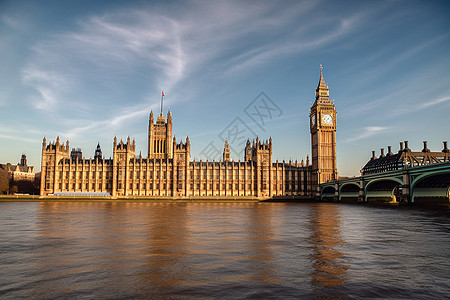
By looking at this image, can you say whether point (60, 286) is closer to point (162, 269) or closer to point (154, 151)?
point (162, 269)

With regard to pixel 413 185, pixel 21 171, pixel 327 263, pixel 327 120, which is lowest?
pixel 327 263

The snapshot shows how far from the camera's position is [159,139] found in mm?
145500

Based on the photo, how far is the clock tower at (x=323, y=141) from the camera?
411 feet

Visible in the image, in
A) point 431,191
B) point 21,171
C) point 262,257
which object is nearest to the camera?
point 262,257

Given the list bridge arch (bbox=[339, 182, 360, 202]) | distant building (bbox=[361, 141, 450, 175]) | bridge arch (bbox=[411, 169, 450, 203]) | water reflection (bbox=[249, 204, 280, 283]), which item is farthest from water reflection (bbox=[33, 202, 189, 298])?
distant building (bbox=[361, 141, 450, 175])

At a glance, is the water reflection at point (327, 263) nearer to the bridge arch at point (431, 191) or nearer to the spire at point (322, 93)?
the bridge arch at point (431, 191)

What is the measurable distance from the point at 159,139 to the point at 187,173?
3011 centimetres

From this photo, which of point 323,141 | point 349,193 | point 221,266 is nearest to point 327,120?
point 323,141

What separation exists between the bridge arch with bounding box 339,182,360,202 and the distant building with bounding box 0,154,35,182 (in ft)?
500

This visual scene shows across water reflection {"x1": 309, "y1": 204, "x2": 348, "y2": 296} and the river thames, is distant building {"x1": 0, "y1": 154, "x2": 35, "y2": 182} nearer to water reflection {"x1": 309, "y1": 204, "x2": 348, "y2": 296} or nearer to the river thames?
the river thames

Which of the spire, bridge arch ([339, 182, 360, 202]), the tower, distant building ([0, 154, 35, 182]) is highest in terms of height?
the spire

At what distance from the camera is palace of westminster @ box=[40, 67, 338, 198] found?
122688mm

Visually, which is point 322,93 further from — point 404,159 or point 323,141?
point 404,159

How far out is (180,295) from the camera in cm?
1107
